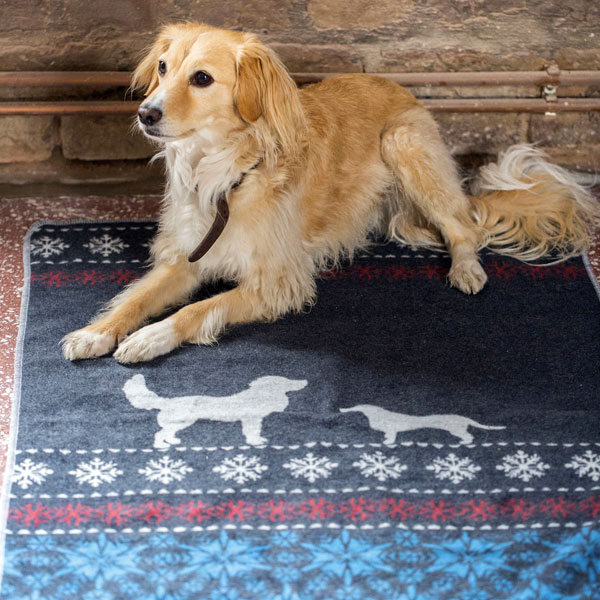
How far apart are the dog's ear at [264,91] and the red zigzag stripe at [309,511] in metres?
1.16

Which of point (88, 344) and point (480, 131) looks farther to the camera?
point (480, 131)

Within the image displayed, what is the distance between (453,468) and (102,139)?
2.10 meters

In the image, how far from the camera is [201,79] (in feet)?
7.80

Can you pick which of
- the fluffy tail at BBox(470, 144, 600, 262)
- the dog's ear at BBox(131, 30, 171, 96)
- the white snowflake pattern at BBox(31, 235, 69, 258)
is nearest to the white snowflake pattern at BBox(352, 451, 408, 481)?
the fluffy tail at BBox(470, 144, 600, 262)

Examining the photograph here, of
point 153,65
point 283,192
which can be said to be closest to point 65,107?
point 153,65

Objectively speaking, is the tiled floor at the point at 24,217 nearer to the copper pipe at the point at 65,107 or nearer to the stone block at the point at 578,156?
the copper pipe at the point at 65,107

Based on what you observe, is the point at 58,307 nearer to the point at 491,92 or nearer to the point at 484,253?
the point at 484,253

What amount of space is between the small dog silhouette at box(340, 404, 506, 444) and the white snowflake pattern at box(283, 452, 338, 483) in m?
0.20

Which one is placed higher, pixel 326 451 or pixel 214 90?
pixel 214 90

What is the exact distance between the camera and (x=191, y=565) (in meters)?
1.84

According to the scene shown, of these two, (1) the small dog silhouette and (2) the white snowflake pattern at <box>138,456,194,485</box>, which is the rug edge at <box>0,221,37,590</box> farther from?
(1) the small dog silhouette

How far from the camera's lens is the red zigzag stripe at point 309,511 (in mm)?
1960

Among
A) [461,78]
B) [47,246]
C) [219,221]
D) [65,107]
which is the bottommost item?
[47,246]

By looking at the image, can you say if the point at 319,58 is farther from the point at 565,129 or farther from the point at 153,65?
the point at 565,129
